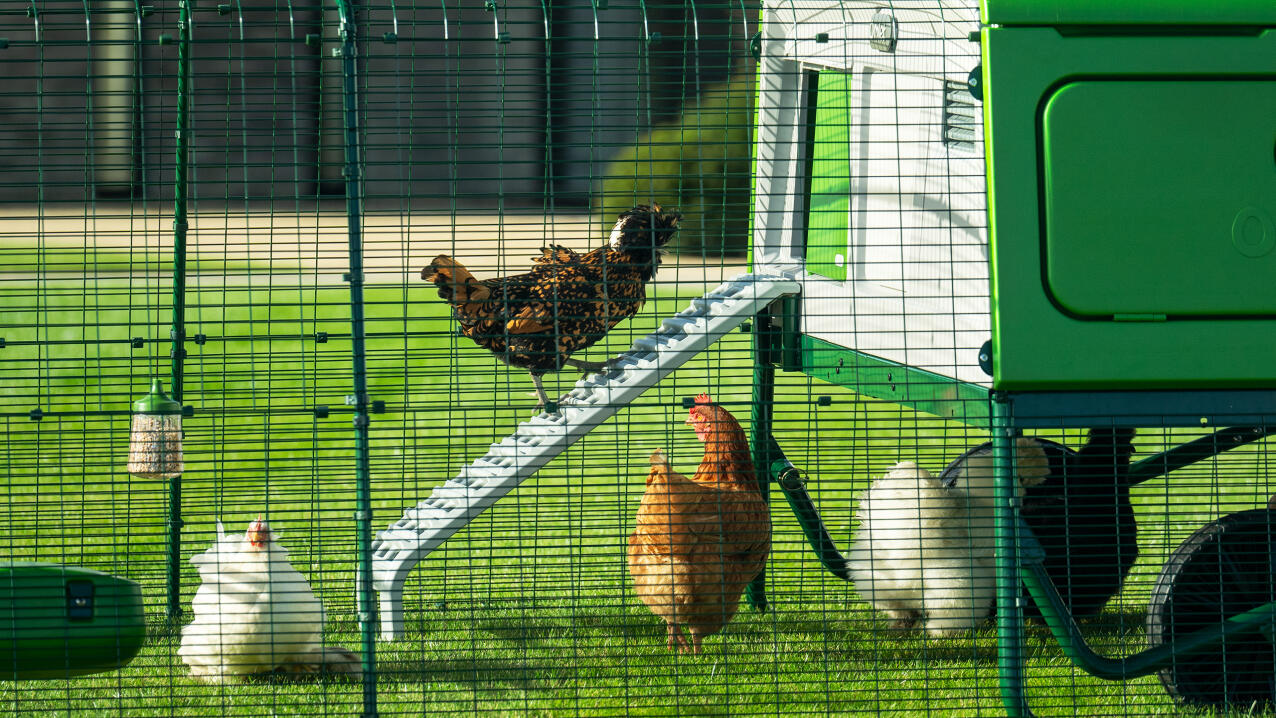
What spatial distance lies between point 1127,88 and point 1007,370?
91 centimetres

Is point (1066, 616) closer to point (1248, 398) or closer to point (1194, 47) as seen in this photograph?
point (1248, 398)

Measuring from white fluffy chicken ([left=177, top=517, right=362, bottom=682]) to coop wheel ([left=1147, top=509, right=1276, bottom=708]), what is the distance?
2.82 metres

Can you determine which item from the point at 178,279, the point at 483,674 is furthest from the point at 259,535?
the point at 178,279

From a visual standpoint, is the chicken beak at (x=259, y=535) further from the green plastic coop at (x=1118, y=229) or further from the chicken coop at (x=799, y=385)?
the green plastic coop at (x=1118, y=229)

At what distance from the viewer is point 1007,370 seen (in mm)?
3430

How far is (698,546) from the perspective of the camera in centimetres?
423

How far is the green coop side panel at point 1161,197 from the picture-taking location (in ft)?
11.3

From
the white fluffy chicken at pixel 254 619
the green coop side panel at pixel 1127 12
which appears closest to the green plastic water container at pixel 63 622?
the white fluffy chicken at pixel 254 619

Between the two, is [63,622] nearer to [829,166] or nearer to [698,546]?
[698,546]

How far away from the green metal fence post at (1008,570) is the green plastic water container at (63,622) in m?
2.67

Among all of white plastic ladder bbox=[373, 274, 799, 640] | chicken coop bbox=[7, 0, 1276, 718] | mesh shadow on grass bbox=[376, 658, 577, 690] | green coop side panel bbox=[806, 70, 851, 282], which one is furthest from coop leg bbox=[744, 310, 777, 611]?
mesh shadow on grass bbox=[376, 658, 577, 690]

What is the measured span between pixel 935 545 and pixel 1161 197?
172 cm

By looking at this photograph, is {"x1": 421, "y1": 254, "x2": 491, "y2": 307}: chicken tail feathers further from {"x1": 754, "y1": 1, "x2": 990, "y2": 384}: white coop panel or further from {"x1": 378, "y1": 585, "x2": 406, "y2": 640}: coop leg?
{"x1": 378, "y1": 585, "x2": 406, "y2": 640}: coop leg

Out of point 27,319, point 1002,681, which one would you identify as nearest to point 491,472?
point 1002,681
